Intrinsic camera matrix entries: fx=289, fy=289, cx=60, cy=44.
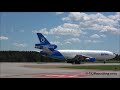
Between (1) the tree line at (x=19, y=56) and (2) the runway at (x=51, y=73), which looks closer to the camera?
(2) the runway at (x=51, y=73)

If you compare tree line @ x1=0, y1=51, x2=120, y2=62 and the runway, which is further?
tree line @ x1=0, y1=51, x2=120, y2=62

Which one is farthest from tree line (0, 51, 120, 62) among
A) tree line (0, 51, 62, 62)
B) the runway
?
the runway

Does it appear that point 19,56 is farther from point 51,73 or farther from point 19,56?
point 51,73

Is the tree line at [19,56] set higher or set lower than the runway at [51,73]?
higher

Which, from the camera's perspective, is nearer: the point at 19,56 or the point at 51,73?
the point at 51,73

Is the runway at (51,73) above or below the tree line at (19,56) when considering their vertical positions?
below

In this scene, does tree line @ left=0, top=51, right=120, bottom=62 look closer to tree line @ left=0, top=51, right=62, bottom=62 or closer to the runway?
tree line @ left=0, top=51, right=62, bottom=62

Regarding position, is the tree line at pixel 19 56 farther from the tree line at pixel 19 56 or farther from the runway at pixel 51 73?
the runway at pixel 51 73

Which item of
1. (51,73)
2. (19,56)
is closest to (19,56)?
(19,56)

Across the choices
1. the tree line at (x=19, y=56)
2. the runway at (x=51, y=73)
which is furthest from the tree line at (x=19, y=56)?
the runway at (x=51, y=73)

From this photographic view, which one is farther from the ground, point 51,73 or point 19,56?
point 19,56
